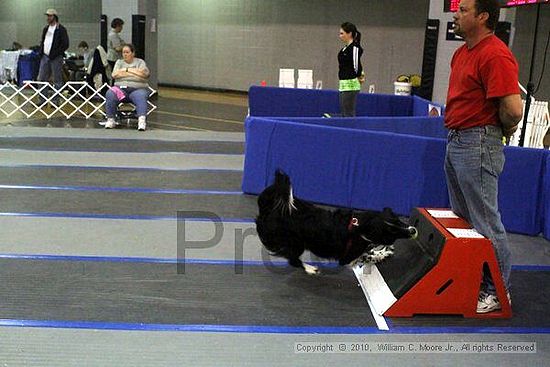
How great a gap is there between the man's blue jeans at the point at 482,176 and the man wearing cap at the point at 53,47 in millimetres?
10143

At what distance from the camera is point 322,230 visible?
3676 mm

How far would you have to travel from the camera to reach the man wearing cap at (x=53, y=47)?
1167 cm

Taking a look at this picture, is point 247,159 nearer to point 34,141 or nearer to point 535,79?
point 34,141

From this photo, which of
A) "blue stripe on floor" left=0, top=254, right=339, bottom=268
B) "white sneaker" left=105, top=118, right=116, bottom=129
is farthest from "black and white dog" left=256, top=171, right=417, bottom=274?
"white sneaker" left=105, top=118, right=116, bottom=129

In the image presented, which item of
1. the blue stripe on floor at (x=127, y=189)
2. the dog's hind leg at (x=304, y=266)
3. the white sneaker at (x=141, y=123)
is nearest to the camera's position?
the dog's hind leg at (x=304, y=266)

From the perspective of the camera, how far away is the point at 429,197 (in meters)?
5.31

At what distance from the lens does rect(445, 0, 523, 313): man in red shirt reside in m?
3.08

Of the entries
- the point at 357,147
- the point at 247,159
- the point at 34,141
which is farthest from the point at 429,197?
the point at 34,141

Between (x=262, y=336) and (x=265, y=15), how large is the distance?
14582 millimetres

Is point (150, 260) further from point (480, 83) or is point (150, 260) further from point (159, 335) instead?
point (480, 83)

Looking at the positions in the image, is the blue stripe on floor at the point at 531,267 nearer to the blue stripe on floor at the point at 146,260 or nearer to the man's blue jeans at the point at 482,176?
the man's blue jeans at the point at 482,176

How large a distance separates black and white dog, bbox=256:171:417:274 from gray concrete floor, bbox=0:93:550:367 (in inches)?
23.4

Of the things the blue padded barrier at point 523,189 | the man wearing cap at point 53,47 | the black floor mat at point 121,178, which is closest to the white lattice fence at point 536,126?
the blue padded barrier at point 523,189

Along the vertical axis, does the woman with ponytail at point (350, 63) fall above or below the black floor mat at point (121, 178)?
above
